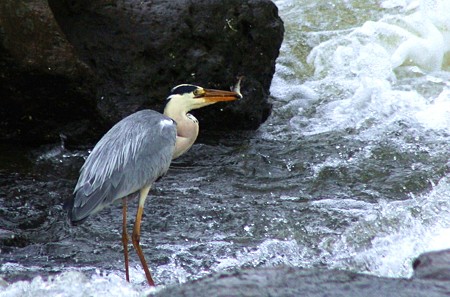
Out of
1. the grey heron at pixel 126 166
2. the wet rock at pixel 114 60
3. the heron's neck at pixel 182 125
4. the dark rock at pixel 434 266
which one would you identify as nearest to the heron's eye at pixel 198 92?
the heron's neck at pixel 182 125

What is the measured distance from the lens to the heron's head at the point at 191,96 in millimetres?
5590

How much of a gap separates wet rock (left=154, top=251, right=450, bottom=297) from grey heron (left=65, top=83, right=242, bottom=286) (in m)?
1.59

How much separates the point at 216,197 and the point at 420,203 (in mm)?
1344

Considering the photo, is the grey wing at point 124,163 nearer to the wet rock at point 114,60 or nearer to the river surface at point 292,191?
the river surface at point 292,191

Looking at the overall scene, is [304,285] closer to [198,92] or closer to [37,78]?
[198,92]

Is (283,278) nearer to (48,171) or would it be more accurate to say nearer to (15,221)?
(15,221)

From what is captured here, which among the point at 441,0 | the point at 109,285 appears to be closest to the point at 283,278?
the point at 109,285

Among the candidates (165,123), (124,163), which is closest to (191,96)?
(165,123)

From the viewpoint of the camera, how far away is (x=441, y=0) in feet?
30.5

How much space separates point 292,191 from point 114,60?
161 cm

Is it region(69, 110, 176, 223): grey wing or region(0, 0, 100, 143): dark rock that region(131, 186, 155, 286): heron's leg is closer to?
region(69, 110, 176, 223): grey wing

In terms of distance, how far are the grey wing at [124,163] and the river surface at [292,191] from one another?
1.27ft

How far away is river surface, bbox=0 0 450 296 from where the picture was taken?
505 centimetres

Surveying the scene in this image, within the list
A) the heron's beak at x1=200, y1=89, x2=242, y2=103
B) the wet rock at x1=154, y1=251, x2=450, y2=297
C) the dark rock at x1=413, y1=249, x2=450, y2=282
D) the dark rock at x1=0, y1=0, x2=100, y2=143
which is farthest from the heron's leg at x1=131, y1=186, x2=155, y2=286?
the dark rock at x1=413, y1=249, x2=450, y2=282
